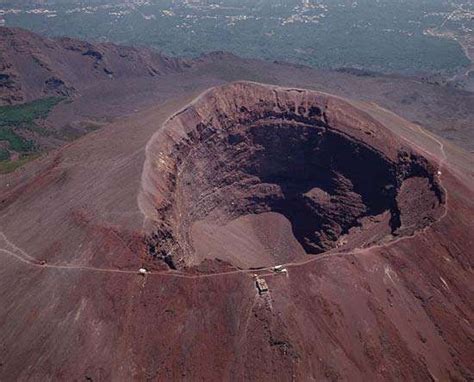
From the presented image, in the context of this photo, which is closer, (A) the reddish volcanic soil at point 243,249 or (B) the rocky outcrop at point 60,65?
(A) the reddish volcanic soil at point 243,249

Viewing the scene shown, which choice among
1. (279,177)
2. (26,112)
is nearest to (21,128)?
(26,112)

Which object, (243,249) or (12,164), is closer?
(243,249)

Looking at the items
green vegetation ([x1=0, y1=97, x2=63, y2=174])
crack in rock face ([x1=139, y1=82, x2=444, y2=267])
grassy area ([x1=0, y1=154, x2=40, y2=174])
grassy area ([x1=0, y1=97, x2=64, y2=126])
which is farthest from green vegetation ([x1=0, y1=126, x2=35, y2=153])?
crack in rock face ([x1=139, y1=82, x2=444, y2=267])

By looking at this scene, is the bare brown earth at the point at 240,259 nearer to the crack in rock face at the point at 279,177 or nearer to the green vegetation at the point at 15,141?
the crack in rock face at the point at 279,177

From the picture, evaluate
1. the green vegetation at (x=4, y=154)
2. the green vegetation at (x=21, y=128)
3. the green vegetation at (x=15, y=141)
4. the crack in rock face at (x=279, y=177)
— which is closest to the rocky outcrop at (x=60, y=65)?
the green vegetation at (x=21, y=128)

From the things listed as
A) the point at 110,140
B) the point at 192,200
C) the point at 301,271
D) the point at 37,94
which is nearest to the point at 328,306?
the point at 301,271

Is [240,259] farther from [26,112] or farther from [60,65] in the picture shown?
[60,65]
